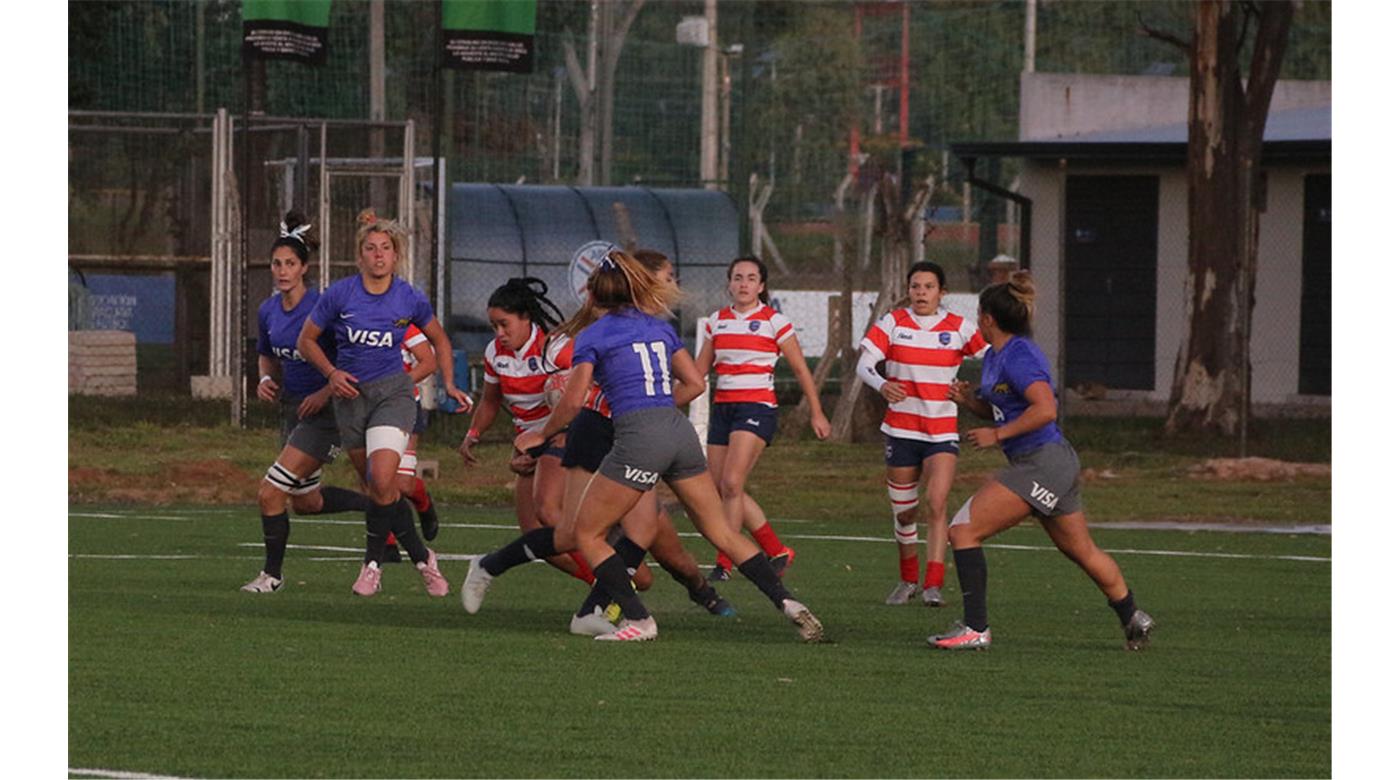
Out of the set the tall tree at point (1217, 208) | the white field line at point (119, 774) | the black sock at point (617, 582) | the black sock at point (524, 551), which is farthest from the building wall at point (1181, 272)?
the white field line at point (119, 774)

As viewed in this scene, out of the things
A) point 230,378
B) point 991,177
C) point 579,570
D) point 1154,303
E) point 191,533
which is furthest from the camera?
point 991,177

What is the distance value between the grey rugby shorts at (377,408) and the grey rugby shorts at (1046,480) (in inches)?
141

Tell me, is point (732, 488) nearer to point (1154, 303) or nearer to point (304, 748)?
point (304, 748)

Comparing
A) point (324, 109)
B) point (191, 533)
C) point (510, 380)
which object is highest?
point (324, 109)

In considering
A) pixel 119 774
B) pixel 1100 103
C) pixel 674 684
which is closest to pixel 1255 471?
pixel 674 684

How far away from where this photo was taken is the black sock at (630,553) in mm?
11719

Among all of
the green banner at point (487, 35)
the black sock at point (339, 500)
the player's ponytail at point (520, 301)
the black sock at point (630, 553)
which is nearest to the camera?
the black sock at point (630, 553)

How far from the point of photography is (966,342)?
13867 millimetres

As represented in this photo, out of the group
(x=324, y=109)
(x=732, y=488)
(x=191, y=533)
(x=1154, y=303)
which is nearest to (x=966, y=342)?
(x=732, y=488)

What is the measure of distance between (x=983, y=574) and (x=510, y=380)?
3073mm

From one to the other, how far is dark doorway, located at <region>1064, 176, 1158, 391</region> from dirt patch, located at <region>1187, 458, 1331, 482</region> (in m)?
11.1

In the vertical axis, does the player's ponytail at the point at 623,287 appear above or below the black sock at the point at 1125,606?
above

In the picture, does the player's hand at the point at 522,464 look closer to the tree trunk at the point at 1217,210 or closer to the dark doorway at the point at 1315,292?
the tree trunk at the point at 1217,210

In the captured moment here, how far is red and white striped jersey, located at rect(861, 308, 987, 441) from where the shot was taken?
13.6 meters
